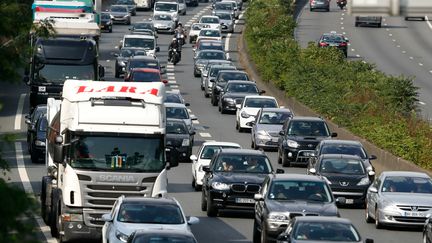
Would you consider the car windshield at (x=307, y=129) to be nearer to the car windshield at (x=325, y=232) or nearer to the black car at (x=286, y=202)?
the black car at (x=286, y=202)

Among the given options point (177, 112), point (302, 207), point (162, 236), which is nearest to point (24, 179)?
point (177, 112)

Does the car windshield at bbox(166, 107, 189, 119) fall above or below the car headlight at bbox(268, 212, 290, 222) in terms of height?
below

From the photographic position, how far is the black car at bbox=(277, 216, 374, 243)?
85.2 feet

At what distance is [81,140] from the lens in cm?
2989

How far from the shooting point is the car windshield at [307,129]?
4834 cm

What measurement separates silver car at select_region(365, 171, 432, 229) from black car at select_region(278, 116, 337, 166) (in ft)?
38.8

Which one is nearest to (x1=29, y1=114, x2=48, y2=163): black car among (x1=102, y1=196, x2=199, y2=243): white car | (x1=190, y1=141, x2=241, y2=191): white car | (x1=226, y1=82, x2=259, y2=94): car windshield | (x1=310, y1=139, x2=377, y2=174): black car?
(x1=190, y1=141, x2=241, y2=191): white car

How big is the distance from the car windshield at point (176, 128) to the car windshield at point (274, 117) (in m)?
3.34

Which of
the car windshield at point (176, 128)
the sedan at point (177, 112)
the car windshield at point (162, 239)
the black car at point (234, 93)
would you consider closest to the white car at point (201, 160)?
the car windshield at point (176, 128)

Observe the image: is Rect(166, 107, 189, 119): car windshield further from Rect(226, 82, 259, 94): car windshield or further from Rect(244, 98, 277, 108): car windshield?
Rect(226, 82, 259, 94): car windshield

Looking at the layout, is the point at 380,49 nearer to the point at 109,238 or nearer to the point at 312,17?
the point at 312,17

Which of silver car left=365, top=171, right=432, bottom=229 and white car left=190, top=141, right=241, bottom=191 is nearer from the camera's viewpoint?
silver car left=365, top=171, right=432, bottom=229

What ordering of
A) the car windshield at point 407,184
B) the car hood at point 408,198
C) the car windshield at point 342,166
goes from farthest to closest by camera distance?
the car windshield at point 342,166 < the car windshield at point 407,184 < the car hood at point 408,198

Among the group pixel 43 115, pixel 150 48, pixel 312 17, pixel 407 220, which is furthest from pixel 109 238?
pixel 312 17
